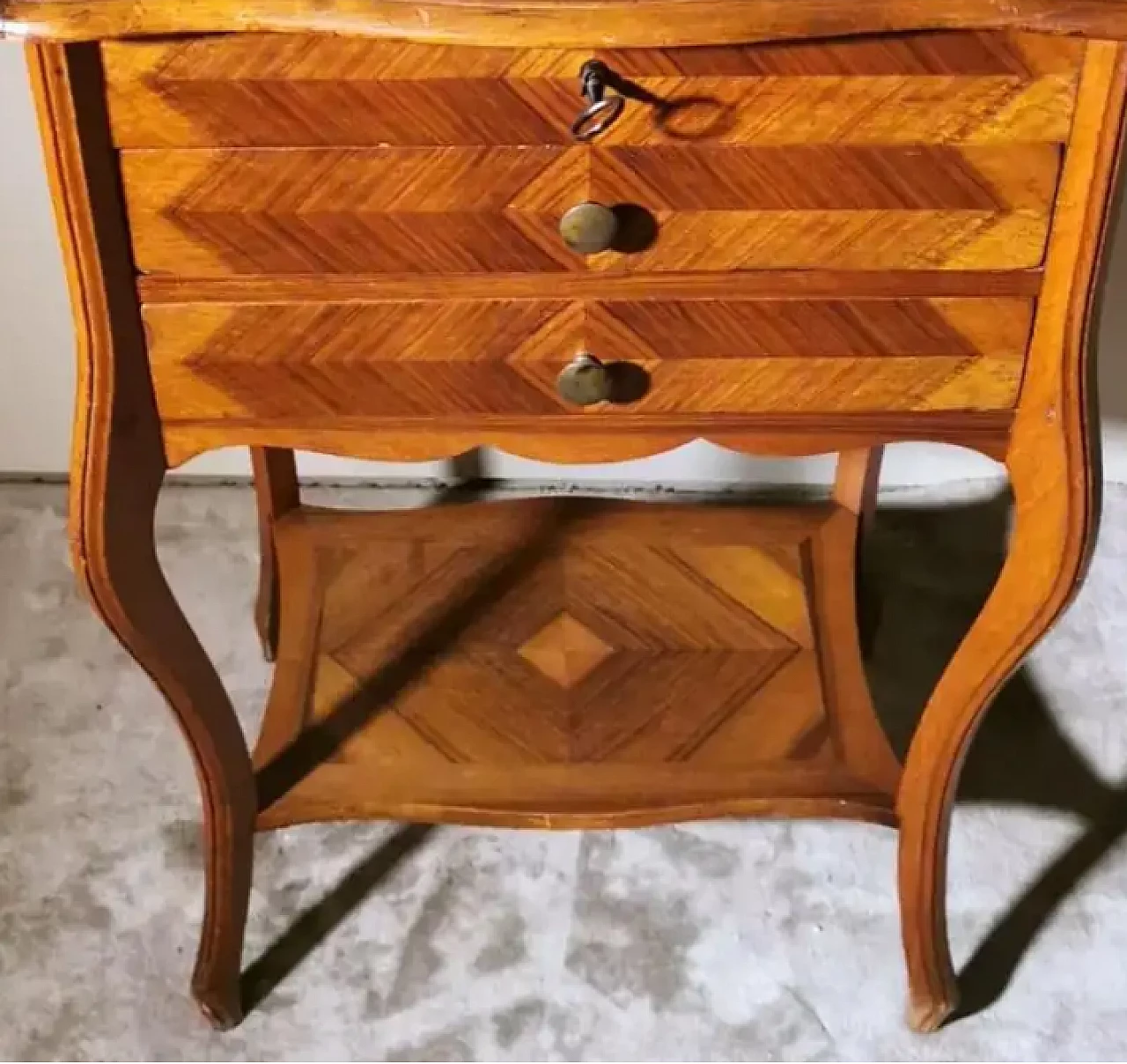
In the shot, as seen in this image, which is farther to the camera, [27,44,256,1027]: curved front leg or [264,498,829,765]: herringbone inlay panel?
[264,498,829,765]: herringbone inlay panel

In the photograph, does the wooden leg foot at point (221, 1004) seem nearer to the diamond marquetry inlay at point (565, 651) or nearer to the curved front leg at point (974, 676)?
the diamond marquetry inlay at point (565, 651)

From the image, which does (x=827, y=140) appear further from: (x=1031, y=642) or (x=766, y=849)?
(x=766, y=849)

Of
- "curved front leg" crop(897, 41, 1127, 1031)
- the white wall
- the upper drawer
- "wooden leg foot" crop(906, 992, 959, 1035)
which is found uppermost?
the upper drawer

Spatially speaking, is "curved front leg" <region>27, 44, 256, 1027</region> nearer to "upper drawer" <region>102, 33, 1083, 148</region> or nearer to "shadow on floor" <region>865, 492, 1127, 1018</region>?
"upper drawer" <region>102, 33, 1083, 148</region>

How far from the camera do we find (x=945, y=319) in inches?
29.5

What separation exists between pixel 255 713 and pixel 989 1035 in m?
0.67

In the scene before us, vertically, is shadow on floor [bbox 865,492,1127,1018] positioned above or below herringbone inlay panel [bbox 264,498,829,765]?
below

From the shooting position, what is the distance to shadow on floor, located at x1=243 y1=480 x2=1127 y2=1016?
1.14m

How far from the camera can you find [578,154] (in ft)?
2.28

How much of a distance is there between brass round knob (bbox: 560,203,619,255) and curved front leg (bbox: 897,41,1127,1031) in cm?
22

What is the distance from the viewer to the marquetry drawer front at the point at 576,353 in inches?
29.5

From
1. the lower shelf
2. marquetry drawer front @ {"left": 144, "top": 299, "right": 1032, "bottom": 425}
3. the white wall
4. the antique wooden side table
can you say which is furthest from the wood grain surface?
the white wall

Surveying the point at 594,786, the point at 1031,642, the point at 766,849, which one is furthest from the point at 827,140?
the point at 766,849

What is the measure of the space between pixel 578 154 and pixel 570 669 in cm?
55
